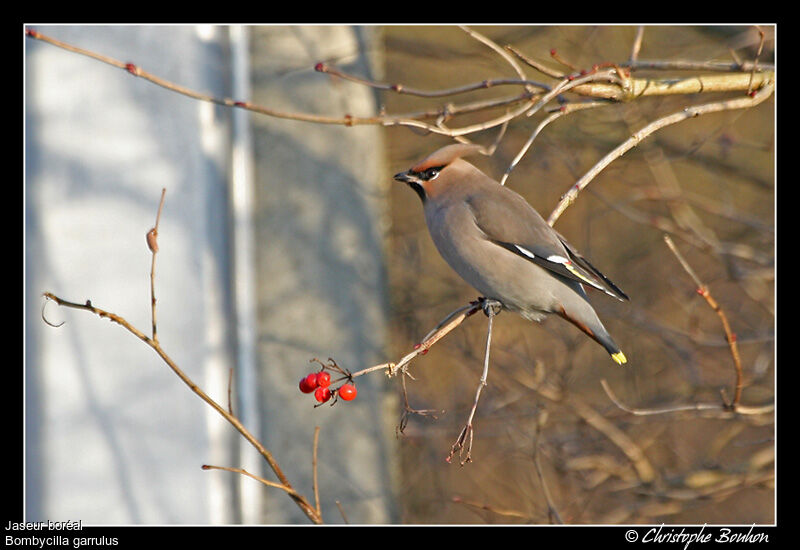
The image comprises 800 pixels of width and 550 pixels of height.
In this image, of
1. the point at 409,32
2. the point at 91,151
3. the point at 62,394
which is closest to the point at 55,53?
the point at 91,151

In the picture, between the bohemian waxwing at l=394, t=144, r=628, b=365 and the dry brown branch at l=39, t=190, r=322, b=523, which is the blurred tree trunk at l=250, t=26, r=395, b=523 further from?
the dry brown branch at l=39, t=190, r=322, b=523

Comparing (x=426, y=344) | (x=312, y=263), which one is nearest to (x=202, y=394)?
(x=426, y=344)

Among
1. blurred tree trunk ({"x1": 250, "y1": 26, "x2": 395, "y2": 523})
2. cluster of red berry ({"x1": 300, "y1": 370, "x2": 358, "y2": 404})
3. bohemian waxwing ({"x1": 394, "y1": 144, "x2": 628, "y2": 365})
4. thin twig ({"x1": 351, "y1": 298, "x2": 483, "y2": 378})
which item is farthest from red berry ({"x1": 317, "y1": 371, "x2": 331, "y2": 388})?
blurred tree trunk ({"x1": 250, "y1": 26, "x2": 395, "y2": 523})

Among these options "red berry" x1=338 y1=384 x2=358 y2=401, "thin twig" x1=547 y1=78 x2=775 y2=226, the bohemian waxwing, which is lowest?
"red berry" x1=338 y1=384 x2=358 y2=401

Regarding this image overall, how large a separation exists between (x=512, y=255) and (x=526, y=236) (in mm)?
73

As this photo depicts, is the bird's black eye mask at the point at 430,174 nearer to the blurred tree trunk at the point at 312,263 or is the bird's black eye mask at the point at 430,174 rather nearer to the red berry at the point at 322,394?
the red berry at the point at 322,394

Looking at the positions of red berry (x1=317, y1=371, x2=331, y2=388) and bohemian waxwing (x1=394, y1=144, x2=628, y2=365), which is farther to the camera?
bohemian waxwing (x1=394, y1=144, x2=628, y2=365)

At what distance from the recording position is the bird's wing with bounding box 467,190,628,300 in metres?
2.59

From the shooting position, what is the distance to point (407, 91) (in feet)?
8.09

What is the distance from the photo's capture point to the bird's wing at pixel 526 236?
8.49 ft

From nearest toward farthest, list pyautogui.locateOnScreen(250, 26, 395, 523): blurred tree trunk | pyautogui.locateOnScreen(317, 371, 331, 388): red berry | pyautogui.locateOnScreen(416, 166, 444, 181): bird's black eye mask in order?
pyautogui.locateOnScreen(317, 371, 331, 388): red berry
pyautogui.locateOnScreen(416, 166, 444, 181): bird's black eye mask
pyautogui.locateOnScreen(250, 26, 395, 523): blurred tree trunk

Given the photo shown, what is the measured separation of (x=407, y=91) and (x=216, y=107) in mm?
2012

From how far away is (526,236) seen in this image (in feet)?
8.64

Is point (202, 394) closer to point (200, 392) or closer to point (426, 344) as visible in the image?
point (200, 392)
